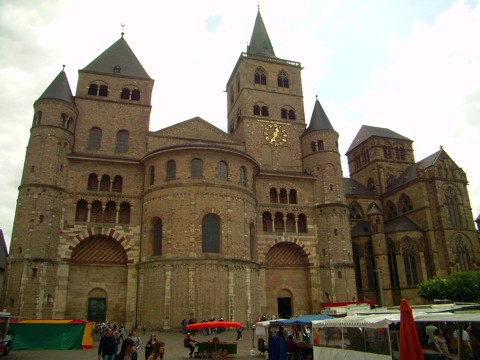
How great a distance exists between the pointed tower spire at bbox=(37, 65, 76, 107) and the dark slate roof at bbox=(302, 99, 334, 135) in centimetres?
2319

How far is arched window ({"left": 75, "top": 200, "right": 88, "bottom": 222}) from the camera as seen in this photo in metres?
32.6

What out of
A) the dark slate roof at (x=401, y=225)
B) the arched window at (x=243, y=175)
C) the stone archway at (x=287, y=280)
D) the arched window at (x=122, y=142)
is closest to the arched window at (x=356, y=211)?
the dark slate roof at (x=401, y=225)

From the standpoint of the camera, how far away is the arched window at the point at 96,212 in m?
32.9

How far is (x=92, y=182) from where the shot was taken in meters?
33.9

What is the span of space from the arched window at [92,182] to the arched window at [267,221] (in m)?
14.9

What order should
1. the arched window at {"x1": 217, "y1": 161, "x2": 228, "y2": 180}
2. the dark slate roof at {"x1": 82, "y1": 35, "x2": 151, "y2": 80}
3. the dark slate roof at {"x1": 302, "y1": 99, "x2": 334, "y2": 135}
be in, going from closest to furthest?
the arched window at {"x1": 217, "y1": 161, "x2": 228, "y2": 180}
the dark slate roof at {"x1": 82, "y1": 35, "x2": 151, "y2": 80}
the dark slate roof at {"x1": 302, "y1": 99, "x2": 334, "y2": 135}

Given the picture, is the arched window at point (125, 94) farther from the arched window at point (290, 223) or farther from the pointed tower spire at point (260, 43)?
the arched window at point (290, 223)

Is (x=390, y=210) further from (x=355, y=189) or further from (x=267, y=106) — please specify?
(x=267, y=106)

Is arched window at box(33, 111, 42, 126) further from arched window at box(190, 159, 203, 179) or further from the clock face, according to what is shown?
the clock face

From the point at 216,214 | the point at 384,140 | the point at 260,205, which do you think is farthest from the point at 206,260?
the point at 384,140

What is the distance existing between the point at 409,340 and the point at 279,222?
2739 cm

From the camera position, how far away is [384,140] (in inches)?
2296

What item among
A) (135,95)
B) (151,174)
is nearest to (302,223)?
(151,174)

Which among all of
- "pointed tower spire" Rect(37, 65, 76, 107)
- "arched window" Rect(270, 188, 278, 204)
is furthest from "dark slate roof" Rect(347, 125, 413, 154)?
"pointed tower spire" Rect(37, 65, 76, 107)
